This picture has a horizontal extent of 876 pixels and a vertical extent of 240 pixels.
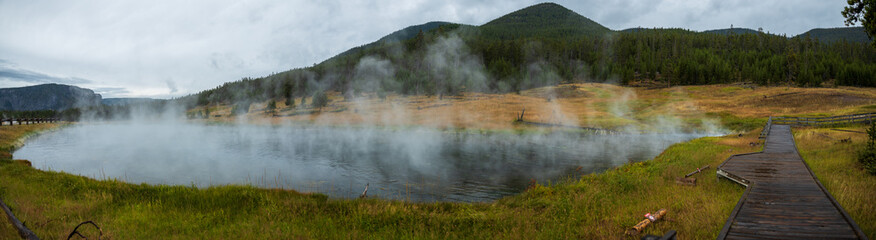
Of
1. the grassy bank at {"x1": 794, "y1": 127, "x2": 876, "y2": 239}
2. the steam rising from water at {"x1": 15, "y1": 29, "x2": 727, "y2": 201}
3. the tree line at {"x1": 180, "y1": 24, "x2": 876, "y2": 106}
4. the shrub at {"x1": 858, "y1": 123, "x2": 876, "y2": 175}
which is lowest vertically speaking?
the steam rising from water at {"x1": 15, "y1": 29, "x2": 727, "y2": 201}

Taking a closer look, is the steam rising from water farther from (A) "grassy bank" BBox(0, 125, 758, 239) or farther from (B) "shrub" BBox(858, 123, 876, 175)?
(B) "shrub" BBox(858, 123, 876, 175)

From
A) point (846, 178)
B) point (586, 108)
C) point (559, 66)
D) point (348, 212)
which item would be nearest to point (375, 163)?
point (348, 212)

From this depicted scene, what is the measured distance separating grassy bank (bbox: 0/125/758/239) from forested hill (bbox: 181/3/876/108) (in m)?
83.4

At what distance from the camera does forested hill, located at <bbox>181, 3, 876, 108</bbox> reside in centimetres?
11062

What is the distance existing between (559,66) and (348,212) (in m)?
136

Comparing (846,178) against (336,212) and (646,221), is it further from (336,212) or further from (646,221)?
(336,212)

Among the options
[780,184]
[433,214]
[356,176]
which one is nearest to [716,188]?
[780,184]

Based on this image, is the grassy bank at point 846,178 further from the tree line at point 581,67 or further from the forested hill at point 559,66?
the tree line at point 581,67

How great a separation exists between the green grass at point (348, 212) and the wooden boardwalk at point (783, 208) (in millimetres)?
467

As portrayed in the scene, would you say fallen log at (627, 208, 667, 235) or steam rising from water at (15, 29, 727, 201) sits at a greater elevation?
fallen log at (627, 208, 667, 235)

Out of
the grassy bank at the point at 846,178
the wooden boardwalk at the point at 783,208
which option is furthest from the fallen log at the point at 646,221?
the grassy bank at the point at 846,178

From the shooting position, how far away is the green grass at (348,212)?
909 cm

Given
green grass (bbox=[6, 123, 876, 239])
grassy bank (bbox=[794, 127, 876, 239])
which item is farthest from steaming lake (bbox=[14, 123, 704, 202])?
grassy bank (bbox=[794, 127, 876, 239])

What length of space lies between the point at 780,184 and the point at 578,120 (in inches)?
1989
